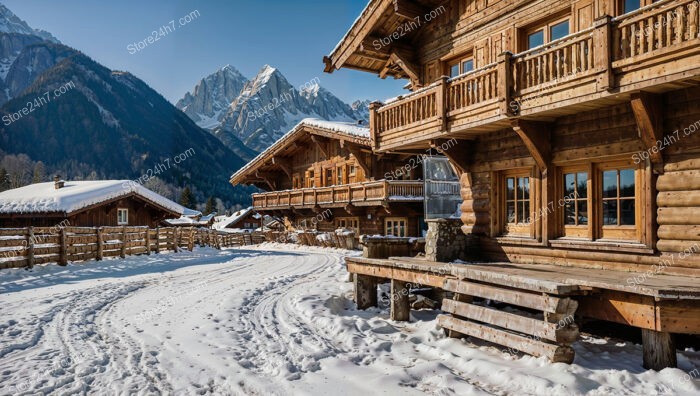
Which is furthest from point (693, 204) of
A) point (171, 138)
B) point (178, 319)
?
point (171, 138)

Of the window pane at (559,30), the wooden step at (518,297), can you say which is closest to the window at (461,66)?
the window pane at (559,30)

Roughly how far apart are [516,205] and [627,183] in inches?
95.7

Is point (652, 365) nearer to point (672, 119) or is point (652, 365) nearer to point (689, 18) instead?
point (672, 119)

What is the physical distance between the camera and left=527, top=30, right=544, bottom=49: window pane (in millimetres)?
9750

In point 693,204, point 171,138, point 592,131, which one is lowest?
point 693,204

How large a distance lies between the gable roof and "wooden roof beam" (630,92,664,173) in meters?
16.4

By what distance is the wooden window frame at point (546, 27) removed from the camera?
30.1 feet

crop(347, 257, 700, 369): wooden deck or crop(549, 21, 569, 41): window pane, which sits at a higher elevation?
crop(549, 21, 569, 41): window pane

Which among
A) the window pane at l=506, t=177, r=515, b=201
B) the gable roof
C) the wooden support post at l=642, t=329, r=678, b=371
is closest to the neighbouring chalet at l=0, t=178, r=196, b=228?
the gable roof

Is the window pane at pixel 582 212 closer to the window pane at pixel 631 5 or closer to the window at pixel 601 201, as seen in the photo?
the window at pixel 601 201

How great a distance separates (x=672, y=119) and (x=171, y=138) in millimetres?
161397

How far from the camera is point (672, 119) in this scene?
7156mm

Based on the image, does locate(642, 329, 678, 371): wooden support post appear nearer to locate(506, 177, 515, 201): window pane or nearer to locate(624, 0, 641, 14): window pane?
locate(506, 177, 515, 201): window pane

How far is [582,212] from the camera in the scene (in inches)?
343
